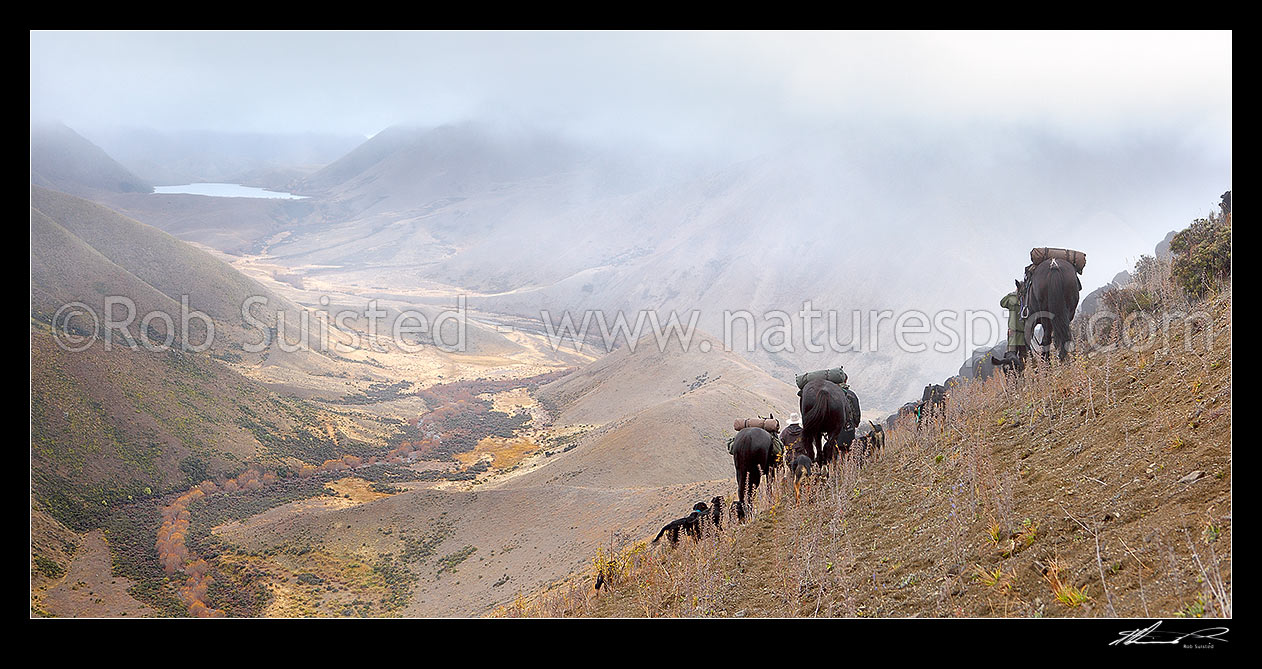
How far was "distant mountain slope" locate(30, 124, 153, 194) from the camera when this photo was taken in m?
136

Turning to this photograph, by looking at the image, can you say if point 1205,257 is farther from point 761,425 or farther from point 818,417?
point 761,425

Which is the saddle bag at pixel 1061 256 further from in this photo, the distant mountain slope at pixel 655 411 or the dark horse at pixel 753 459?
the distant mountain slope at pixel 655 411

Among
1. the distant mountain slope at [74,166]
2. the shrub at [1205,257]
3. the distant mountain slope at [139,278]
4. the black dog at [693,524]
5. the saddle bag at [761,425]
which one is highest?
the distant mountain slope at [74,166]

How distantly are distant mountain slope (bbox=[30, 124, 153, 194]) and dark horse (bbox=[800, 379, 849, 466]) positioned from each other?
168 meters

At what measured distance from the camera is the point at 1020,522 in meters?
5.06

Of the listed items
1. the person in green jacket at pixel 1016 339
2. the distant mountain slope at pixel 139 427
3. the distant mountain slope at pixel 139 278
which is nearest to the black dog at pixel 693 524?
the person in green jacket at pixel 1016 339

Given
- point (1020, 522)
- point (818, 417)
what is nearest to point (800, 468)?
point (818, 417)

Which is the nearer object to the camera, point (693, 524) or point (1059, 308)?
point (693, 524)

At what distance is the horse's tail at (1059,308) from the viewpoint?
33.6ft

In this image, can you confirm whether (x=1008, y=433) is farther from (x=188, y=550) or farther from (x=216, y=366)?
(x=216, y=366)

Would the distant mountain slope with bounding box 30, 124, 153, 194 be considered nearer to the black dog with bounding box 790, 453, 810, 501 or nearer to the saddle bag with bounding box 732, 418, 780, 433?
the saddle bag with bounding box 732, 418, 780, 433

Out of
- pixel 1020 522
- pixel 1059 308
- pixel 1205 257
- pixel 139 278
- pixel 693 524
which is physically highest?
pixel 139 278

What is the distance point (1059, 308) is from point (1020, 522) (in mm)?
6591

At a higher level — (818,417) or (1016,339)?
(1016,339)
